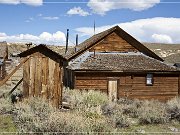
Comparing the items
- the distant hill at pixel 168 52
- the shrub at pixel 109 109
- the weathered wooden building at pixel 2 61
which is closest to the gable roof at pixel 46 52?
the shrub at pixel 109 109

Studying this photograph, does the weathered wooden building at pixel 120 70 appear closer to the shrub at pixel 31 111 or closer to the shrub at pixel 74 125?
the shrub at pixel 31 111

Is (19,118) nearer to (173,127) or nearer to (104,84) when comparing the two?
(173,127)

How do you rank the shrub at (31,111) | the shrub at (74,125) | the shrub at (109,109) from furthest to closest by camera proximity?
1. the shrub at (109,109)
2. the shrub at (31,111)
3. the shrub at (74,125)

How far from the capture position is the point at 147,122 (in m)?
15.5

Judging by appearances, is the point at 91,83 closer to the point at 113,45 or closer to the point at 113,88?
the point at 113,88

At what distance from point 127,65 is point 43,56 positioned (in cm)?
1001

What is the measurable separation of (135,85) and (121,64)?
6.10 feet

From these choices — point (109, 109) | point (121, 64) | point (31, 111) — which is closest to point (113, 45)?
point (121, 64)

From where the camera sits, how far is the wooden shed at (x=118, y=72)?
82.4 feet

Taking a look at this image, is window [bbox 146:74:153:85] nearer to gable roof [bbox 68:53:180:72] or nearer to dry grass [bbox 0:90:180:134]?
gable roof [bbox 68:53:180:72]

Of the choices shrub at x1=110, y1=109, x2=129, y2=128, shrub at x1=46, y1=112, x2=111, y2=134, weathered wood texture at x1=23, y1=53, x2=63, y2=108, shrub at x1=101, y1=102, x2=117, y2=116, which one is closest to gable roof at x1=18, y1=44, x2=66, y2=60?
weathered wood texture at x1=23, y1=53, x2=63, y2=108

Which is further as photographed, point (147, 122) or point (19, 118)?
point (147, 122)

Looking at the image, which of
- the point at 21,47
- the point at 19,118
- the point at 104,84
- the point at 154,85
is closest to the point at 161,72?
the point at 154,85

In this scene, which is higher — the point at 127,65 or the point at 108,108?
the point at 127,65
